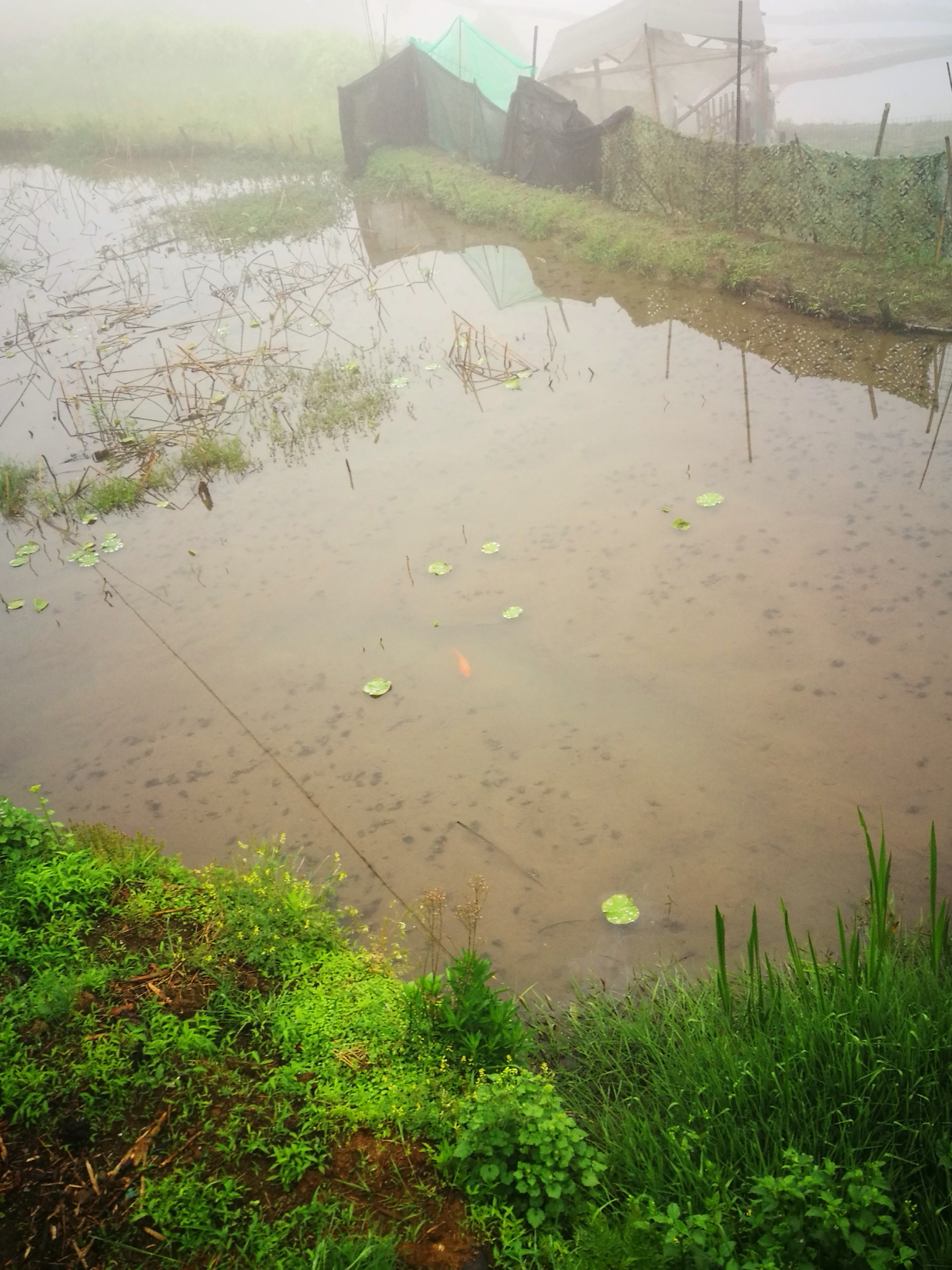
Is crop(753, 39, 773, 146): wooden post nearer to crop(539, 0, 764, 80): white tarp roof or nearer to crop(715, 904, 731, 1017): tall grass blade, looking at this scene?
crop(539, 0, 764, 80): white tarp roof

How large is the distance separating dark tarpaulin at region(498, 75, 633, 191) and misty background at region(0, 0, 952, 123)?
7456 mm

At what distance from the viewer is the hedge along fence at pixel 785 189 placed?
762cm

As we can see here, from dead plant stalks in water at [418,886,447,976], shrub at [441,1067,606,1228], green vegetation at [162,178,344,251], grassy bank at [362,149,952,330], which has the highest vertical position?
green vegetation at [162,178,344,251]

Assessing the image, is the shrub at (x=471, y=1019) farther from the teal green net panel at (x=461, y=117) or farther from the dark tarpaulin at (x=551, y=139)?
the teal green net panel at (x=461, y=117)

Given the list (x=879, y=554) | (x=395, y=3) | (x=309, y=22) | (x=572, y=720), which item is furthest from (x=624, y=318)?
(x=395, y=3)

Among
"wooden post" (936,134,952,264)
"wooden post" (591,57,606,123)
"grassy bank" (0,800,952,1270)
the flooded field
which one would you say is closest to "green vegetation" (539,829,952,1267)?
"grassy bank" (0,800,952,1270)

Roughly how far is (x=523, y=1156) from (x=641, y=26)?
16140 millimetres

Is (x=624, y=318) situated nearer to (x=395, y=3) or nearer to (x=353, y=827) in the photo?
(x=353, y=827)

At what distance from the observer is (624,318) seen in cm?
828

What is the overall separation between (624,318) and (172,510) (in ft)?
16.1

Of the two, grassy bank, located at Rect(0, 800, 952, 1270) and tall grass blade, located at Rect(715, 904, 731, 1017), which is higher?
tall grass blade, located at Rect(715, 904, 731, 1017)

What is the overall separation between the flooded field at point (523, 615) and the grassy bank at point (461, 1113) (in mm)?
600

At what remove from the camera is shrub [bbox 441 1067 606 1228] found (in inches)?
79.8

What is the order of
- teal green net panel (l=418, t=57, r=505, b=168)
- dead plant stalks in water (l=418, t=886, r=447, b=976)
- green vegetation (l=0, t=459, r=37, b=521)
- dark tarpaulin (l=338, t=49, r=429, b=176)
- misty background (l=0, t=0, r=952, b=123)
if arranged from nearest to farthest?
dead plant stalks in water (l=418, t=886, r=447, b=976), green vegetation (l=0, t=459, r=37, b=521), teal green net panel (l=418, t=57, r=505, b=168), dark tarpaulin (l=338, t=49, r=429, b=176), misty background (l=0, t=0, r=952, b=123)
